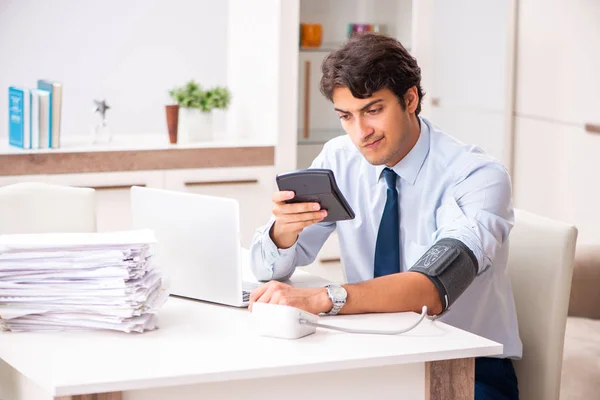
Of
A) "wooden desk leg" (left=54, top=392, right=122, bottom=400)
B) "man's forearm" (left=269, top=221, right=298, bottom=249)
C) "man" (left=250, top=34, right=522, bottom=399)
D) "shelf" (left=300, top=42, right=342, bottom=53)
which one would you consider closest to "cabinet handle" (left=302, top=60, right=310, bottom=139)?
"shelf" (left=300, top=42, right=342, bottom=53)

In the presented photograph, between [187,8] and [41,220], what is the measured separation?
1.92 m

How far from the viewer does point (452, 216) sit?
7.17 feet

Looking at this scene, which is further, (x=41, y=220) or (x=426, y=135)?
(x=41, y=220)

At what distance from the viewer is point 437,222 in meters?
2.30

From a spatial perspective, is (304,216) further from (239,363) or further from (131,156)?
(131,156)

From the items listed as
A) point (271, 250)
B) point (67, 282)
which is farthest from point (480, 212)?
point (67, 282)

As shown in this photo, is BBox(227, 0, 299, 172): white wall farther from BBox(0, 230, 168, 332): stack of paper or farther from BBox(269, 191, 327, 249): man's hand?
BBox(0, 230, 168, 332): stack of paper

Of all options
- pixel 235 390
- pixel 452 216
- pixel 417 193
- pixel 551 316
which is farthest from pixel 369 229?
pixel 235 390

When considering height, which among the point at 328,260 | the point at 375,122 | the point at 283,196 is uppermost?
the point at 375,122

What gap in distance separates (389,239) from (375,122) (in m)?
0.30

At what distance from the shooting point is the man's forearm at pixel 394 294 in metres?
2.00

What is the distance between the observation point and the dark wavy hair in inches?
87.6

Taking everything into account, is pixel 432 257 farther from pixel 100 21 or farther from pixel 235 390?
pixel 100 21

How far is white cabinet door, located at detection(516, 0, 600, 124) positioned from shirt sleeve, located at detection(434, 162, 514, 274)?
6.83 ft
